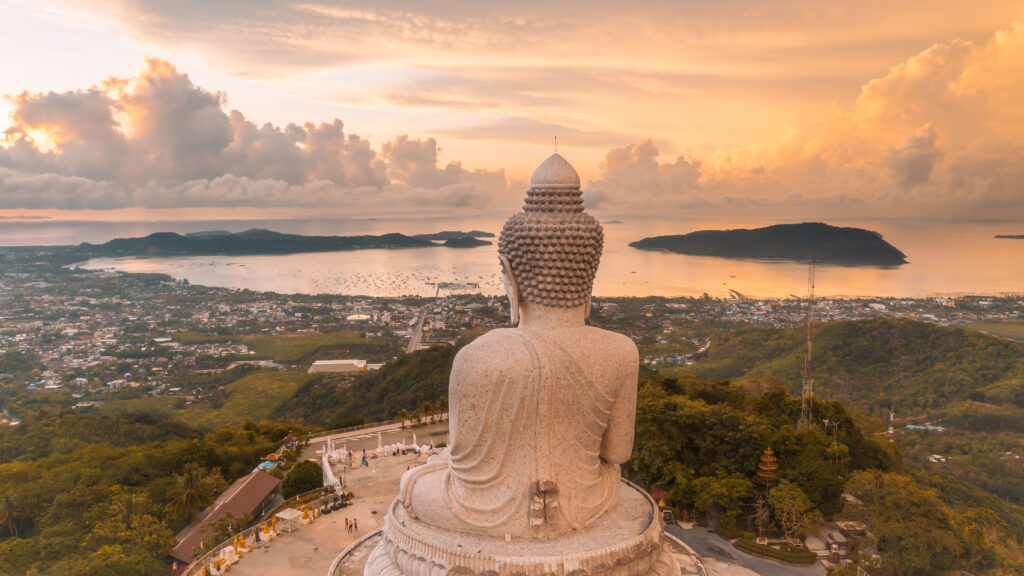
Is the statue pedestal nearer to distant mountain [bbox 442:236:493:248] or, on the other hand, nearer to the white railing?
the white railing

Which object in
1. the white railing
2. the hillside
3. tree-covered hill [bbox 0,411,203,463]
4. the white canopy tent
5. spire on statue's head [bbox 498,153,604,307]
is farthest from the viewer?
the hillside

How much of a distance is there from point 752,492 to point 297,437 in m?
16.7

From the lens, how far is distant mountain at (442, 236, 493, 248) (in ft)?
344

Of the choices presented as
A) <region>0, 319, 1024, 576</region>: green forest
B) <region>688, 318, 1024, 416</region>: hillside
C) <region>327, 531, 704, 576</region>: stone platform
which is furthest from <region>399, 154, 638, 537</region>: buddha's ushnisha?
<region>688, 318, 1024, 416</region>: hillside

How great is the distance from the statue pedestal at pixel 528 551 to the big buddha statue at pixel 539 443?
0.06 ft

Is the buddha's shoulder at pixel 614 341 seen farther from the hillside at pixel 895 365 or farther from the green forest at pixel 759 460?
the hillside at pixel 895 365

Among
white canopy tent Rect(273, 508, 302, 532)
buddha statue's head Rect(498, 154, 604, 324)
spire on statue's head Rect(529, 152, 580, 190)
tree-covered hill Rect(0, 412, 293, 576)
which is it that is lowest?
tree-covered hill Rect(0, 412, 293, 576)

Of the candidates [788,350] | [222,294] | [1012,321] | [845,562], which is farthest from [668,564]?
[222,294]

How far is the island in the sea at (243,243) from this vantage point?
377ft

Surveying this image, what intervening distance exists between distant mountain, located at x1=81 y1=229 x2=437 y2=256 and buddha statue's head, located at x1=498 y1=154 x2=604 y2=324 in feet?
367

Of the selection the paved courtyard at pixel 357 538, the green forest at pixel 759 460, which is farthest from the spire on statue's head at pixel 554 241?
the green forest at pixel 759 460

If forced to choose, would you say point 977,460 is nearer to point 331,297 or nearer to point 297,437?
point 297,437

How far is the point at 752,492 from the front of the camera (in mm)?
18656

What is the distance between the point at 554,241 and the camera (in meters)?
8.91
